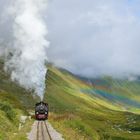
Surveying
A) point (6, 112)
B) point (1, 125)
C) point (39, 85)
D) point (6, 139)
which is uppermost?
point (39, 85)

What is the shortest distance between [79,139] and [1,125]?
11.4m

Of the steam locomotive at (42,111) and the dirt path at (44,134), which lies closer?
the dirt path at (44,134)

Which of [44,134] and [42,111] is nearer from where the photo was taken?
[44,134]

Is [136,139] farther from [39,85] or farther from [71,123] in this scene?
[71,123]

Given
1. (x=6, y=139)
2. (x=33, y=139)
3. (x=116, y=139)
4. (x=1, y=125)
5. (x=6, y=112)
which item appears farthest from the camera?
(x=116, y=139)

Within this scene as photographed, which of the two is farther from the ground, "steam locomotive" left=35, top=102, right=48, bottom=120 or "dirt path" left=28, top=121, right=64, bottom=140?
"steam locomotive" left=35, top=102, right=48, bottom=120

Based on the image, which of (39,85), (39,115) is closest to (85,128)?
(39,115)

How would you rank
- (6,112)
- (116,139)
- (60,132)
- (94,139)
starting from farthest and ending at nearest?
(116,139), (6,112), (94,139), (60,132)

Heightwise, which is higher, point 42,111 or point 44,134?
point 42,111

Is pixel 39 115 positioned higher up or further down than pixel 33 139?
higher up

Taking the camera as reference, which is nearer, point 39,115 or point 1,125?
point 1,125

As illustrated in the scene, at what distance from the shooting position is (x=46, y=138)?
2222 inches

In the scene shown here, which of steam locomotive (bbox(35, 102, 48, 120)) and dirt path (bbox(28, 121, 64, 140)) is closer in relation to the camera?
dirt path (bbox(28, 121, 64, 140))

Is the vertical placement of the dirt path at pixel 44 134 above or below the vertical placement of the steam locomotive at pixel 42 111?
below
